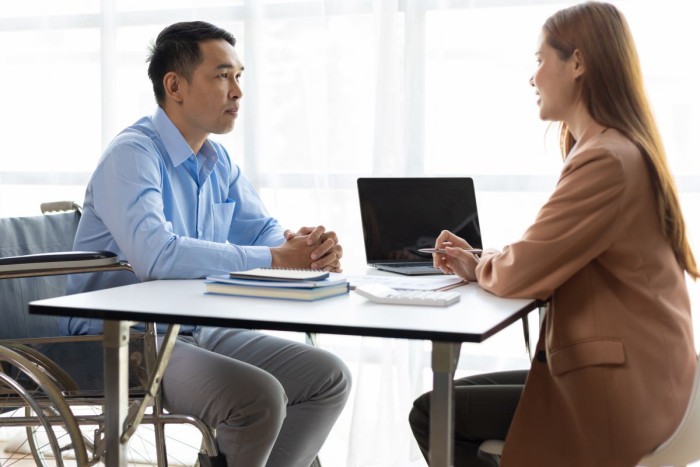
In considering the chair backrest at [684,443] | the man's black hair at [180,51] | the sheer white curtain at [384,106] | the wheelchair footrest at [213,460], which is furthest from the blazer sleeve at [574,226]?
the sheer white curtain at [384,106]

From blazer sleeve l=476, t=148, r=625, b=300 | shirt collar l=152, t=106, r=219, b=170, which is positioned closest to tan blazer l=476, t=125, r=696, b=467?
blazer sleeve l=476, t=148, r=625, b=300

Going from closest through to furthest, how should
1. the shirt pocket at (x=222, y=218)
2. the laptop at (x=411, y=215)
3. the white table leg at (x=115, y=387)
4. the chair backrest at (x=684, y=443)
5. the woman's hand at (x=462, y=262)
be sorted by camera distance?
the chair backrest at (x=684, y=443) → the white table leg at (x=115, y=387) → the woman's hand at (x=462, y=262) → the laptop at (x=411, y=215) → the shirt pocket at (x=222, y=218)

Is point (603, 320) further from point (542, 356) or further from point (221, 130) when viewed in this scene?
point (221, 130)

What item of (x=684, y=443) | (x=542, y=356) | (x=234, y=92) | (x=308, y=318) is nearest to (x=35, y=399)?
(x=308, y=318)

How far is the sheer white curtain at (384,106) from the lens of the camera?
8.87ft

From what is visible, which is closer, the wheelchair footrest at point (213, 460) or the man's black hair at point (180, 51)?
the wheelchair footrest at point (213, 460)

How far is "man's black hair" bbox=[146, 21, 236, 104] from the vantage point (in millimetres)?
2289

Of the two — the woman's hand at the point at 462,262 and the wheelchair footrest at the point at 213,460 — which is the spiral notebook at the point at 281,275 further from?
the wheelchair footrest at the point at 213,460

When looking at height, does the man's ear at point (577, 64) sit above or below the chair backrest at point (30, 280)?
above

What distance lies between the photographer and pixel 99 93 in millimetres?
3326

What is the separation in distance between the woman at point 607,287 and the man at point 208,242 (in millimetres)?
623

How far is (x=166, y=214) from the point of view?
221 centimetres

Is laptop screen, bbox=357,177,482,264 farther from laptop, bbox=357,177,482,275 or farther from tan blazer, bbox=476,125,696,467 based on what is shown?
tan blazer, bbox=476,125,696,467

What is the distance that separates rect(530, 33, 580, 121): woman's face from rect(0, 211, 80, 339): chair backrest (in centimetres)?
129
